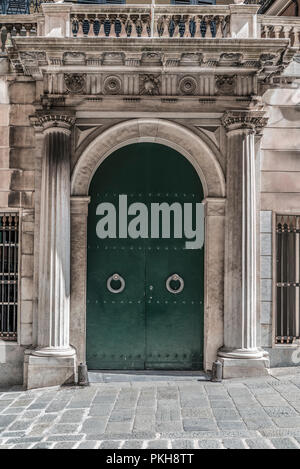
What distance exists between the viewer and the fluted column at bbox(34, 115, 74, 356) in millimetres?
8133

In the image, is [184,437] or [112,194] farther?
[112,194]

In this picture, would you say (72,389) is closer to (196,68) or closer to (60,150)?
(60,150)

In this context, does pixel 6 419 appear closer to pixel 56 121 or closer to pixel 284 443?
pixel 284 443

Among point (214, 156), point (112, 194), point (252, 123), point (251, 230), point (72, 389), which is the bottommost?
point (72, 389)

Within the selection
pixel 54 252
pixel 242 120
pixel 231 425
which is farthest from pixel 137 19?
pixel 231 425

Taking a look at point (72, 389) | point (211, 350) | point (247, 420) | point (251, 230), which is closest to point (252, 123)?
point (251, 230)

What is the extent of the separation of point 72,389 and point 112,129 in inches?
183

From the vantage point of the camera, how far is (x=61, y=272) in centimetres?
819

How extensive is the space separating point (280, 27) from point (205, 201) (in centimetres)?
363

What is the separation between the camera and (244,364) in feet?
26.4

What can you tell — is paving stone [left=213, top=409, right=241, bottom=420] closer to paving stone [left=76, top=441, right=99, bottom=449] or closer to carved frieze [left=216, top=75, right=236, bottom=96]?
paving stone [left=76, top=441, right=99, bottom=449]

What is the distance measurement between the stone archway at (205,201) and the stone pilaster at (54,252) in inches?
A: 8.9

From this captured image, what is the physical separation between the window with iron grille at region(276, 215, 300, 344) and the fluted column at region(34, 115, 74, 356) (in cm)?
397

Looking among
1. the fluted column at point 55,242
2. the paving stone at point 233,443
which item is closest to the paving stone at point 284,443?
the paving stone at point 233,443
